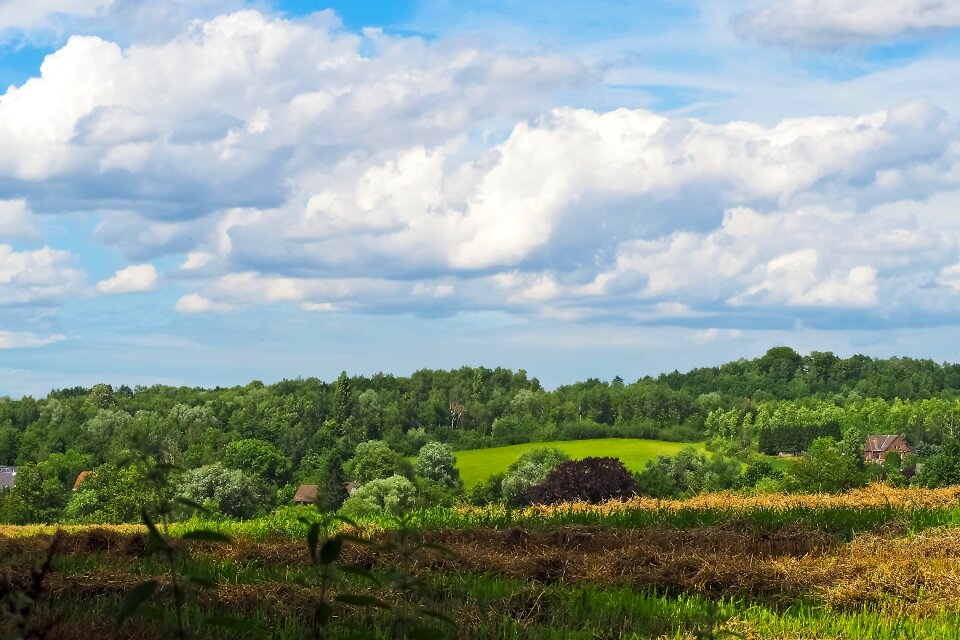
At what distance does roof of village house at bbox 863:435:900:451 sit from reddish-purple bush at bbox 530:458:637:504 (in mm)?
95370

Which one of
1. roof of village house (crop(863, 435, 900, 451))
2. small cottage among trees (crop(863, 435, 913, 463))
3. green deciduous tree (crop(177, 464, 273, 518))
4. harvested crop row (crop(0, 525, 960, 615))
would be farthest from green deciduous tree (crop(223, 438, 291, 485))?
harvested crop row (crop(0, 525, 960, 615))

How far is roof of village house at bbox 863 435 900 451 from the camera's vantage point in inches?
4614

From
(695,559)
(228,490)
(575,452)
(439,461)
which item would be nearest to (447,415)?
(575,452)

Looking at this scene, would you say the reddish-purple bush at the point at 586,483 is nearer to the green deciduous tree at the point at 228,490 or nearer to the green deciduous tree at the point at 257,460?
the green deciduous tree at the point at 228,490

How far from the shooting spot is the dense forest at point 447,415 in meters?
109

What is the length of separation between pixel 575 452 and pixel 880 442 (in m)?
36.5

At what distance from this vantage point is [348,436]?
126188mm

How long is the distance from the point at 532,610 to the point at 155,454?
19.0 feet

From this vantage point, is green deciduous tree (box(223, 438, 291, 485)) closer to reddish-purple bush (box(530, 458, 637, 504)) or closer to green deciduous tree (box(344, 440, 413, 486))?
green deciduous tree (box(344, 440, 413, 486))

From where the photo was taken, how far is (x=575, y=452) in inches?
4395

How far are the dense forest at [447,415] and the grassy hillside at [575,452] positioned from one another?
18.4 feet

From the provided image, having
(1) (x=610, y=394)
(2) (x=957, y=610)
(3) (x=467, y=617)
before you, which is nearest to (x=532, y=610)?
(3) (x=467, y=617)

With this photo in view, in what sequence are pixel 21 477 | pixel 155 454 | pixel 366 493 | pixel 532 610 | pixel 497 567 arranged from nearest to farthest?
pixel 155 454
pixel 532 610
pixel 497 567
pixel 366 493
pixel 21 477

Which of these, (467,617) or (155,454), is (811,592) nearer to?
(467,617)
